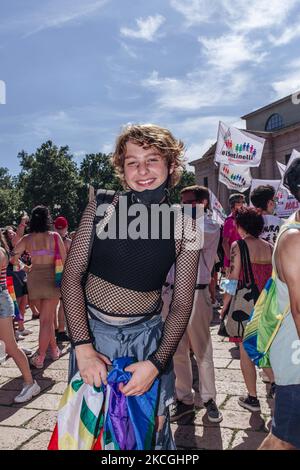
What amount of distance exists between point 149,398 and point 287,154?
1455 inches

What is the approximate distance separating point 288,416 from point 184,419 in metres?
2.00

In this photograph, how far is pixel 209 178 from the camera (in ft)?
144

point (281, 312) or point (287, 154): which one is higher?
point (287, 154)

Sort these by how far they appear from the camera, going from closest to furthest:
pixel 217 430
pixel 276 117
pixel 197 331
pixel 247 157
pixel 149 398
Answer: pixel 149 398 < pixel 217 430 < pixel 197 331 < pixel 247 157 < pixel 276 117

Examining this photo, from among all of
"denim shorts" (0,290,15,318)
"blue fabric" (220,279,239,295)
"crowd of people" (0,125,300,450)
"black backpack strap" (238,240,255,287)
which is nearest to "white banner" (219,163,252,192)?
"black backpack strap" (238,240,255,287)

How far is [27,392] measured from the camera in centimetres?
431

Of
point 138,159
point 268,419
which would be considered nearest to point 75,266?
point 138,159

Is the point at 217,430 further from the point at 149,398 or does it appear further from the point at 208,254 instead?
the point at 149,398

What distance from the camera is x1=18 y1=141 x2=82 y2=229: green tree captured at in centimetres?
5503

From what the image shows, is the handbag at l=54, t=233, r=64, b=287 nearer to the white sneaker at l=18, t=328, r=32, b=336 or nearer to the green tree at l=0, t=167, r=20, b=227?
the white sneaker at l=18, t=328, r=32, b=336

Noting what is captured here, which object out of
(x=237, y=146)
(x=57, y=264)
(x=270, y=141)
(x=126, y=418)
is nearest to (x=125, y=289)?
(x=126, y=418)

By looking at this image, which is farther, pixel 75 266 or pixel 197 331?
pixel 197 331

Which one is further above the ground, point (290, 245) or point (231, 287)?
point (290, 245)

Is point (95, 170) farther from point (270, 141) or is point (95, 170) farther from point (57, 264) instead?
point (57, 264)
